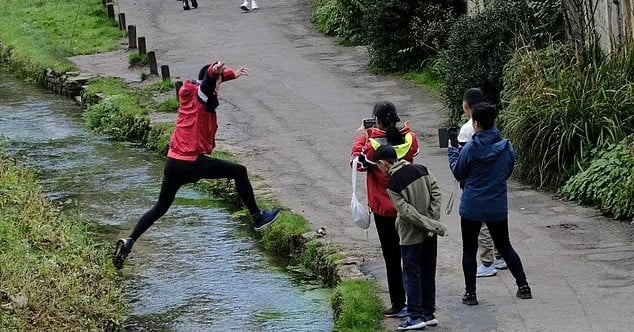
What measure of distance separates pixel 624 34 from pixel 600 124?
2.17 meters

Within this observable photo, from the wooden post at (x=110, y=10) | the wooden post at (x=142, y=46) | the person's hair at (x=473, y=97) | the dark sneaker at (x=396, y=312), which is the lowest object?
the dark sneaker at (x=396, y=312)

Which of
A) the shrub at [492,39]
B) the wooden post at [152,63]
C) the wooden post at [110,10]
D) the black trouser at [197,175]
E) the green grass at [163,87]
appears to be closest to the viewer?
the black trouser at [197,175]

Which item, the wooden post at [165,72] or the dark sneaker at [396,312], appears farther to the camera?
the wooden post at [165,72]

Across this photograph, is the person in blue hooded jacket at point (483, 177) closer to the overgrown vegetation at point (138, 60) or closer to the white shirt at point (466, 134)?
the white shirt at point (466, 134)

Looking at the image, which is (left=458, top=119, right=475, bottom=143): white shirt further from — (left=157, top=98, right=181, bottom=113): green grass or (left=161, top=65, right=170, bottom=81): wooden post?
(left=161, top=65, right=170, bottom=81): wooden post

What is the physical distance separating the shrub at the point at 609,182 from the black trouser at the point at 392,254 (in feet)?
11.9

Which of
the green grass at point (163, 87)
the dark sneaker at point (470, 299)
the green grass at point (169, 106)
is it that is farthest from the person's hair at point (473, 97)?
the green grass at point (163, 87)

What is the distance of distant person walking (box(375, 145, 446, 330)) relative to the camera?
8711mm

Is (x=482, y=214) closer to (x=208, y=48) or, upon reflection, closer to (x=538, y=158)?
(x=538, y=158)

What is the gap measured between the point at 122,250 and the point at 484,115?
4.32m

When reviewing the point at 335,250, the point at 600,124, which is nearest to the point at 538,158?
the point at 600,124

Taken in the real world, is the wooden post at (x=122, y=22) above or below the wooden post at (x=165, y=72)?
above

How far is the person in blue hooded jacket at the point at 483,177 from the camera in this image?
9.17 metres

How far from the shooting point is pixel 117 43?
27.7m
